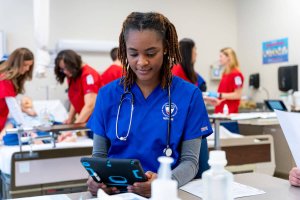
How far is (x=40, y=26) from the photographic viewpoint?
12.0 ft

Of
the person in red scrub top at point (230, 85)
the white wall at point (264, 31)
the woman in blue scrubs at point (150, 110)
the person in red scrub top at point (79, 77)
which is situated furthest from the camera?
the white wall at point (264, 31)

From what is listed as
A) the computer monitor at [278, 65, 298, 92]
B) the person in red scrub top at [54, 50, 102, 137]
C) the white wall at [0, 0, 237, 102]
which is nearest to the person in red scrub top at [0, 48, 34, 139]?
the person in red scrub top at [54, 50, 102, 137]

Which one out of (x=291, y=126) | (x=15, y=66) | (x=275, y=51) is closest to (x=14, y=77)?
(x=15, y=66)

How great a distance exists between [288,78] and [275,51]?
444 mm

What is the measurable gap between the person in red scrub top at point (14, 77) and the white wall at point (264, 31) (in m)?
3.19

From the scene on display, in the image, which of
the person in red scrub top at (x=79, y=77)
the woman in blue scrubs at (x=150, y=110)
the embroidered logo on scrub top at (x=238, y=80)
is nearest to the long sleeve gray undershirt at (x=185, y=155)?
the woman in blue scrubs at (x=150, y=110)

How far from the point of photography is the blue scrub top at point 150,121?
1.17 metres

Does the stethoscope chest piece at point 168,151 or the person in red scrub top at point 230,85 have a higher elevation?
the person in red scrub top at point 230,85

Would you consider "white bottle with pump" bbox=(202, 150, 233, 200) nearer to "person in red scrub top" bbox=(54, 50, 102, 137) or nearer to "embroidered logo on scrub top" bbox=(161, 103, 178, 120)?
"embroidered logo on scrub top" bbox=(161, 103, 178, 120)

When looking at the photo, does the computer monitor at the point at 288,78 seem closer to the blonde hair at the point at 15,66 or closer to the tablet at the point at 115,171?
the blonde hair at the point at 15,66

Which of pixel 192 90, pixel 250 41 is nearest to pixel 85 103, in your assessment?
pixel 192 90

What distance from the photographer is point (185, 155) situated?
1.18 metres

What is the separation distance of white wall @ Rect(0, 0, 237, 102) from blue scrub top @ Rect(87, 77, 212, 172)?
3.55 metres

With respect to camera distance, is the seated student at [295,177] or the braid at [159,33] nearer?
the seated student at [295,177]
